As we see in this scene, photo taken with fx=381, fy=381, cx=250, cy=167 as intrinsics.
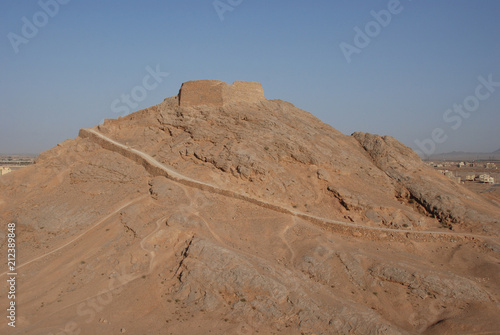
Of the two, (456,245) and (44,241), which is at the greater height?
(456,245)

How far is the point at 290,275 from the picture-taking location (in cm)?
1501

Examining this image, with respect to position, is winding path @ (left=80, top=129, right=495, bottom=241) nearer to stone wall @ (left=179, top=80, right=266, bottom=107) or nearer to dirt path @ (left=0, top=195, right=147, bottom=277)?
dirt path @ (left=0, top=195, right=147, bottom=277)

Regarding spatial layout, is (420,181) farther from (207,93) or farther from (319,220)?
(207,93)

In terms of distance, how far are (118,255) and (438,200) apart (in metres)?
16.8

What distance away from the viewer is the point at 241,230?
703 inches

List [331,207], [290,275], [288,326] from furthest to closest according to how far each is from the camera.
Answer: [331,207]
[290,275]
[288,326]

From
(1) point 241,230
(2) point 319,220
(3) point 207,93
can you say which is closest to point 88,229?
(1) point 241,230

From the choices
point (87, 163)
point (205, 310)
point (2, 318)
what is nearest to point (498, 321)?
point (205, 310)

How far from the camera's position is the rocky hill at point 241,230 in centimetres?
1354

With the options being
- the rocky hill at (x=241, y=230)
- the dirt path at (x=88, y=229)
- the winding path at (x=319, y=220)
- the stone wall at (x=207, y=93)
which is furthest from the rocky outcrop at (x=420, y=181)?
the dirt path at (x=88, y=229)

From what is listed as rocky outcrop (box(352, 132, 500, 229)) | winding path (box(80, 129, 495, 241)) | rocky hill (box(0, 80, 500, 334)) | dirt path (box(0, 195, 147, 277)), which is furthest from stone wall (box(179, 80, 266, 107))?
rocky outcrop (box(352, 132, 500, 229))

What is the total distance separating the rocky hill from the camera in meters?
13.5

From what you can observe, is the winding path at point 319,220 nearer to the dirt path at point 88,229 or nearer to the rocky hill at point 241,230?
the rocky hill at point 241,230

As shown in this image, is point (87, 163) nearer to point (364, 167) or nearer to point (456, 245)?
point (364, 167)
